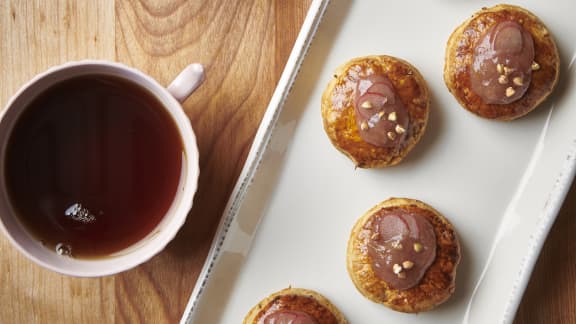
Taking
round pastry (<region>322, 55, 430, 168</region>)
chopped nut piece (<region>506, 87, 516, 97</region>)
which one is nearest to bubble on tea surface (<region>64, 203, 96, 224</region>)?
round pastry (<region>322, 55, 430, 168</region>)

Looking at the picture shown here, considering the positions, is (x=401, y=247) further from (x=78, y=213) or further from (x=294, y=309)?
(x=78, y=213)

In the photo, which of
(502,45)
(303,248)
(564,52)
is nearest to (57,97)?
(303,248)

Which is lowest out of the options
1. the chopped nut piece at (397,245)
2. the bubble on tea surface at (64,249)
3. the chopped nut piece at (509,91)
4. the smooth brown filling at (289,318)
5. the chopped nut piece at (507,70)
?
the smooth brown filling at (289,318)

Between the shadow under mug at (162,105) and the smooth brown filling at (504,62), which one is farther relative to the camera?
the smooth brown filling at (504,62)

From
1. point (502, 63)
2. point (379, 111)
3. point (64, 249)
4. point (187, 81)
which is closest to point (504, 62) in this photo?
point (502, 63)

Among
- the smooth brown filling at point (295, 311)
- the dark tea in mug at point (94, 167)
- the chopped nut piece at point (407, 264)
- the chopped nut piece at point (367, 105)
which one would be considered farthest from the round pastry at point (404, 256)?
the dark tea in mug at point (94, 167)

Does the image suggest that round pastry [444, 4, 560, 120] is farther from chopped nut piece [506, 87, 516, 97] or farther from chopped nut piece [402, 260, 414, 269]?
chopped nut piece [402, 260, 414, 269]

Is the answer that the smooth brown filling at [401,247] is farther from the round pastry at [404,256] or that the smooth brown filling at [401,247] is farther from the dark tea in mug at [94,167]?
the dark tea in mug at [94,167]

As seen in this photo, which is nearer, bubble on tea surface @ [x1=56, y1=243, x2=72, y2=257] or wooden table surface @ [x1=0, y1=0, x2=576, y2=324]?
bubble on tea surface @ [x1=56, y1=243, x2=72, y2=257]
